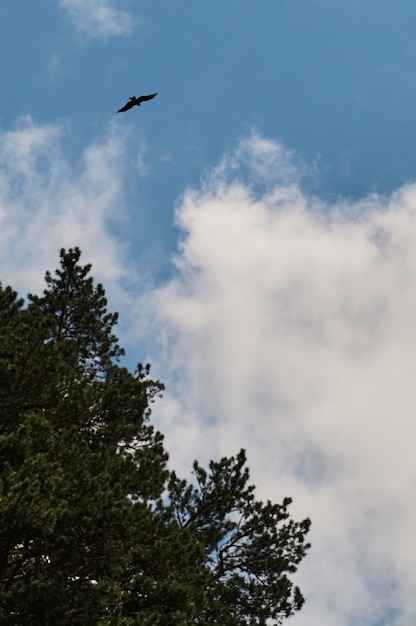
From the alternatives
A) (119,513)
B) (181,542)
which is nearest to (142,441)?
(181,542)

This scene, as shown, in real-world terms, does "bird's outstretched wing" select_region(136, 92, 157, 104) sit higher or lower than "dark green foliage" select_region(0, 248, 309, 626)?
higher

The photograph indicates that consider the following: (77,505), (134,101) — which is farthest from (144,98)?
(77,505)

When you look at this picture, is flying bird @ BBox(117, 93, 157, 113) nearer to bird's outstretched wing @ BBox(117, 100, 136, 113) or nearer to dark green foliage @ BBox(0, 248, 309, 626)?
bird's outstretched wing @ BBox(117, 100, 136, 113)

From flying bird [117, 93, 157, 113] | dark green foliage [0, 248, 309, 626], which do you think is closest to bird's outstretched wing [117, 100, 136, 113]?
flying bird [117, 93, 157, 113]

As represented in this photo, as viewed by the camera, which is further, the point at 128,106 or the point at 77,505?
the point at 128,106

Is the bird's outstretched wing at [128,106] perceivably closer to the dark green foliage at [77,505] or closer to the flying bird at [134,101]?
the flying bird at [134,101]

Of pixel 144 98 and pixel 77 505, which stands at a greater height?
pixel 144 98

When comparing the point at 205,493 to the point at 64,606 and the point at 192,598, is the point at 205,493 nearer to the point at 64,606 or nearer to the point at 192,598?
the point at 192,598

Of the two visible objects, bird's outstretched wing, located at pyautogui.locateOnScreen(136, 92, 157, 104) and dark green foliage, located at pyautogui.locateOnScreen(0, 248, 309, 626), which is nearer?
dark green foliage, located at pyautogui.locateOnScreen(0, 248, 309, 626)

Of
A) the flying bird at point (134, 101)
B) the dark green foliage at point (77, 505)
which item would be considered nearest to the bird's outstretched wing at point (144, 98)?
the flying bird at point (134, 101)

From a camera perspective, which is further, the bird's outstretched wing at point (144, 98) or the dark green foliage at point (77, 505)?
the bird's outstretched wing at point (144, 98)

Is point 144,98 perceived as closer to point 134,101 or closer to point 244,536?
point 134,101

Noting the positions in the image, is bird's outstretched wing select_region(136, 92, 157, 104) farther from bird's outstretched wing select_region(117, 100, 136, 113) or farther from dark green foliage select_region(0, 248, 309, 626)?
dark green foliage select_region(0, 248, 309, 626)

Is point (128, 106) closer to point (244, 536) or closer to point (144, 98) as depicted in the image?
point (144, 98)
